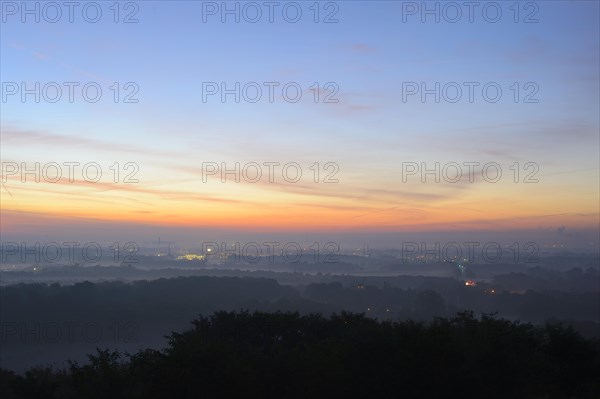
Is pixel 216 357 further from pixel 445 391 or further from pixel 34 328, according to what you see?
pixel 34 328

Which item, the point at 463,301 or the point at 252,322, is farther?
the point at 463,301

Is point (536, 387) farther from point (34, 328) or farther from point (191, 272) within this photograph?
point (191, 272)

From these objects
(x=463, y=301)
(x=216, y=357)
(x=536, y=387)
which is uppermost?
(x=216, y=357)

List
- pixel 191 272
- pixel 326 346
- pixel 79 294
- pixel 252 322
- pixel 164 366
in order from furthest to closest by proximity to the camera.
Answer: pixel 191 272 < pixel 79 294 < pixel 252 322 < pixel 326 346 < pixel 164 366

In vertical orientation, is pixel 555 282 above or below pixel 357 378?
below

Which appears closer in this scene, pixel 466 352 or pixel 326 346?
pixel 466 352

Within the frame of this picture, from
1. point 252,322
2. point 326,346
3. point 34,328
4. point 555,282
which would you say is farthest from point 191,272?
point 326,346

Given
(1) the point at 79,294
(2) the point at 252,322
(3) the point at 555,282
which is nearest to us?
(2) the point at 252,322

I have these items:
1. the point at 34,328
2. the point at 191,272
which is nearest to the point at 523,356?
the point at 34,328

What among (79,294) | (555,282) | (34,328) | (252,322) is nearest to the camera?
(252,322)
